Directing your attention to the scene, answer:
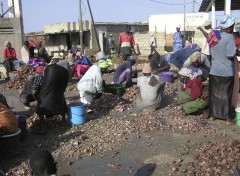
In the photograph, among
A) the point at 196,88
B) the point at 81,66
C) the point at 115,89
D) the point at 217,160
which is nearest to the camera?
the point at 217,160

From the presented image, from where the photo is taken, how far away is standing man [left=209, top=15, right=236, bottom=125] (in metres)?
6.93

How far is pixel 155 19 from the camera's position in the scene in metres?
38.4

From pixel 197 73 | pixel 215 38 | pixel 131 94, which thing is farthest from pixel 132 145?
pixel 131 94

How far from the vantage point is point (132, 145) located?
633 centimetres

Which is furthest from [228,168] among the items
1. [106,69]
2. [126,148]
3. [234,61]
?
[106,69]

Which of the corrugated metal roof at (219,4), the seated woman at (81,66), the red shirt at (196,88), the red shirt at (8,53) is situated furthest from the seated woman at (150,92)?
the corrugated metal roof at (219,4)

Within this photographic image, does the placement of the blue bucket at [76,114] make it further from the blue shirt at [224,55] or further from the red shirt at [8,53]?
the red shirt at [8,53]

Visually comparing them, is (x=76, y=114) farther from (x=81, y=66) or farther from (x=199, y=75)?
(x=81, y=66)

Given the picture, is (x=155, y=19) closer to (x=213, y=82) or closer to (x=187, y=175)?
(x=213, y=82)

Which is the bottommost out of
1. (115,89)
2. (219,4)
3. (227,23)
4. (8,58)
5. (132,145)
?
(132,145)

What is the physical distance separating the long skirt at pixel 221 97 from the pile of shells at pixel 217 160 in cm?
185

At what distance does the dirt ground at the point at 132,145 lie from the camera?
540cm

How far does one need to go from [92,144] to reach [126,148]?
661 millimetres

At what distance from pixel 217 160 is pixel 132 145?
5.94ft
